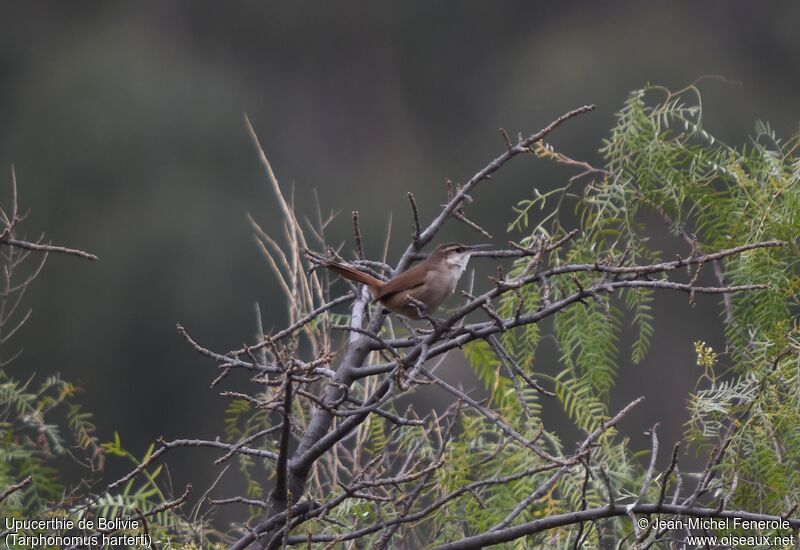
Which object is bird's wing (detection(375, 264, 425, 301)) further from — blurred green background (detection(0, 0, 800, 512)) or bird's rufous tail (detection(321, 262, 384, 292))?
blurred green background (detection(0, 0, 800, 512))

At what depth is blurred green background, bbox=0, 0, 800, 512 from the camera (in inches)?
764

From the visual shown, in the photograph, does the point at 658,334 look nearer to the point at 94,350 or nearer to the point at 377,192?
the point at 377,192

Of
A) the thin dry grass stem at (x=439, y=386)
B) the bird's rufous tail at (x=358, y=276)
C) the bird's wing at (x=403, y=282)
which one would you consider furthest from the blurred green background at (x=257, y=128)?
the thin dry grass stem at (x=439, y=386)

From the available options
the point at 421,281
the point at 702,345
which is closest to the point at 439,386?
the point at 702,345

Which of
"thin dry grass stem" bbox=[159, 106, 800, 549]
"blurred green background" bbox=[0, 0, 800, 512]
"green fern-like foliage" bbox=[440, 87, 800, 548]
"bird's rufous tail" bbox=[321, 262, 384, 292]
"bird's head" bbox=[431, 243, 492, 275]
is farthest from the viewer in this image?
"blurred green background" bbox=[0, 0, 800, 512]

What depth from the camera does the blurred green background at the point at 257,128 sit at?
63.7ft

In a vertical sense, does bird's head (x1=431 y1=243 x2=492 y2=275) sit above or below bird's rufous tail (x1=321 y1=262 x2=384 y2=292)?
below

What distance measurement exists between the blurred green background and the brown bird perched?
424 inches

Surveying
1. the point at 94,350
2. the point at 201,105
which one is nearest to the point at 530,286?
the point at 94,350

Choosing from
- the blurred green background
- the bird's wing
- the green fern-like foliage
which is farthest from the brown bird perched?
the blurred green background

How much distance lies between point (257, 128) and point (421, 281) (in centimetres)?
2009

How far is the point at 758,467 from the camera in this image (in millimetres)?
3578

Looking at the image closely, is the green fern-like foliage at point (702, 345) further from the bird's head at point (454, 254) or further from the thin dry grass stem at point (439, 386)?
the bird's head at point (454, 254)

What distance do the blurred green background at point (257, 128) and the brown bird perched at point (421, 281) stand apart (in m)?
10.8
